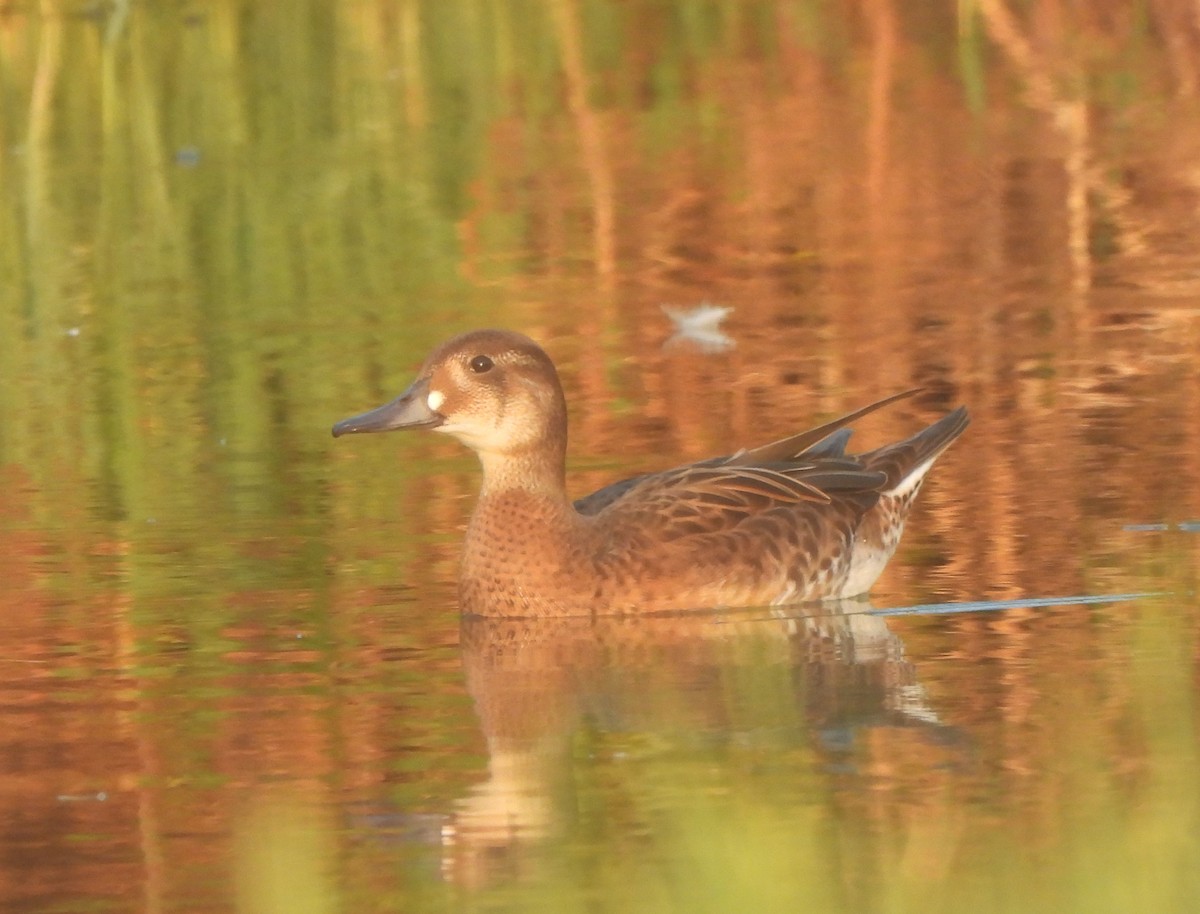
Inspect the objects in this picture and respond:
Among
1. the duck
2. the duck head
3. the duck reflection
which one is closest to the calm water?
the duck reflection

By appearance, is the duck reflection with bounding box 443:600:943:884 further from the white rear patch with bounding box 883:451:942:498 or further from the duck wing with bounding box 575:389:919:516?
the white rear patch with bounding box 883:451:942:498

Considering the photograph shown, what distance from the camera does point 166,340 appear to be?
1262 centimetres

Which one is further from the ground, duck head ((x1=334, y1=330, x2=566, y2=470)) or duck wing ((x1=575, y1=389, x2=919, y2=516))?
duck head ((x1=334, y1=330, x2=566, y2=470))

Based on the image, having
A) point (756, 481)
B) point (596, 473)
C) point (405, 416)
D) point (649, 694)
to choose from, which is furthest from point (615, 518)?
point (596, 473)

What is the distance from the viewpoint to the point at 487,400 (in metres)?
8.44

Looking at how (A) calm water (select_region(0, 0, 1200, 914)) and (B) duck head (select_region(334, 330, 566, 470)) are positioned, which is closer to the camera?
(A) calm water (select_region(0, 0, 1200, 914))

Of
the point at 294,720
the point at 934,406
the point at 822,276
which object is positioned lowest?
the point at 294,720

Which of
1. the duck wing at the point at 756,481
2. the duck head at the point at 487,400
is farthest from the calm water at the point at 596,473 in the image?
the duck head at the point at 487,400

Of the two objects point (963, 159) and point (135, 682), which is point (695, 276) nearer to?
point (963, 159)

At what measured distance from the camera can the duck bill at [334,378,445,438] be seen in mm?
8383

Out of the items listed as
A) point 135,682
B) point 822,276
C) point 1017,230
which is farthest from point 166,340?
point 135,682

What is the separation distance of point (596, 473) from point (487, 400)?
1.35 meters

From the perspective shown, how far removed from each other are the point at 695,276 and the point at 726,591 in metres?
5.53

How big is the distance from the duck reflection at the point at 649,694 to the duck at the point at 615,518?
75 millimetres
